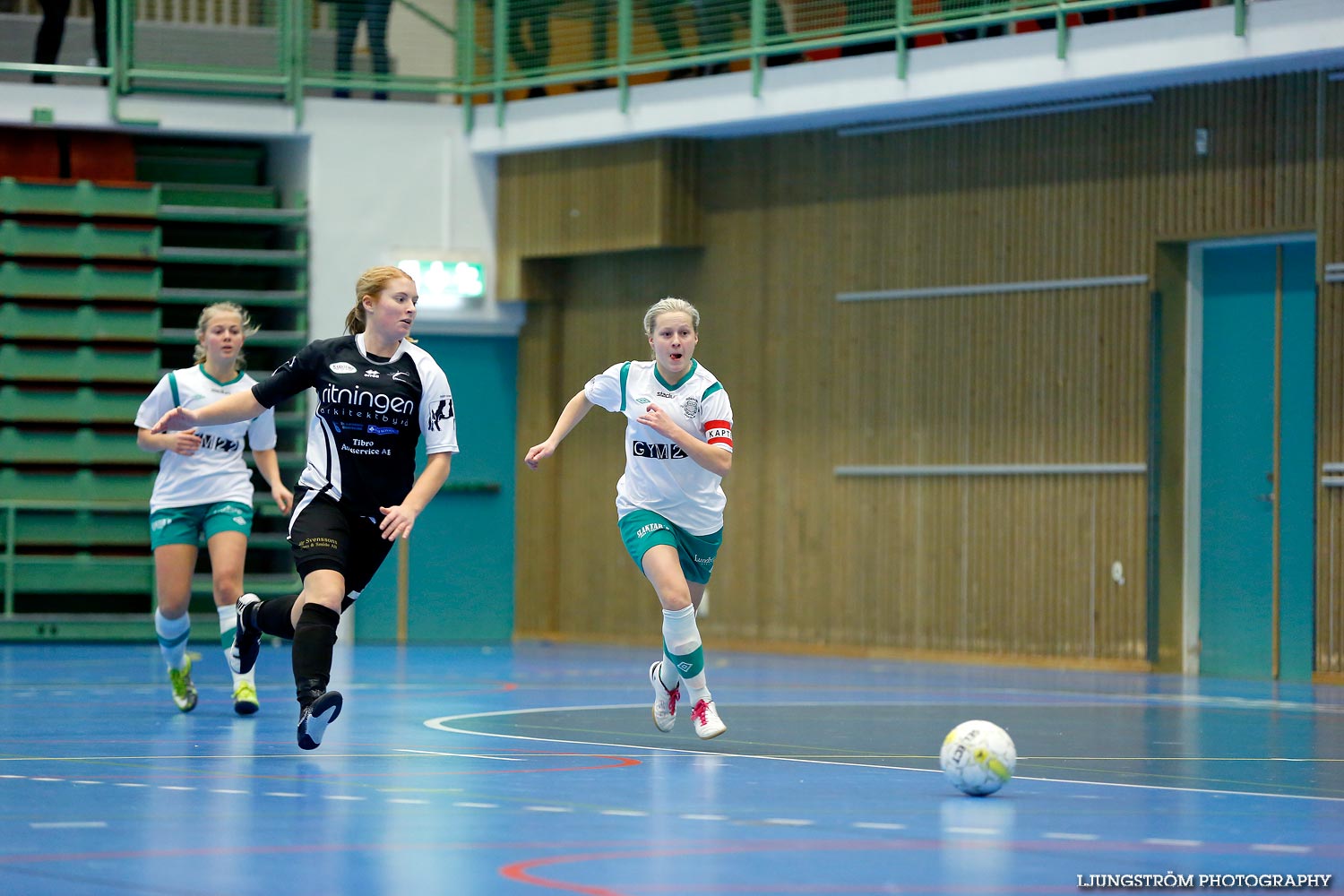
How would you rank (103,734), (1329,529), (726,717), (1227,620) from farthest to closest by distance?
(1227,620) < (1329,529) < (726,717) < (103,734)

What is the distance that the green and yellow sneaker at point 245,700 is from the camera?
9758 millimetres

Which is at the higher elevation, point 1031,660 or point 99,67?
point 99,67

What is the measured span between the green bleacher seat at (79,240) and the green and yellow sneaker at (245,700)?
29.9 ft

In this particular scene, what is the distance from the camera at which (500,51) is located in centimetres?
1836

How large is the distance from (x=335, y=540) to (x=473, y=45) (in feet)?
38.7

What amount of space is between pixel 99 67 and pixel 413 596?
597 centimetres

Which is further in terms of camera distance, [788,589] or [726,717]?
[788,589]

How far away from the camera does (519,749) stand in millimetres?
8211

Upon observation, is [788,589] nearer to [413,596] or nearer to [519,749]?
[413,596]

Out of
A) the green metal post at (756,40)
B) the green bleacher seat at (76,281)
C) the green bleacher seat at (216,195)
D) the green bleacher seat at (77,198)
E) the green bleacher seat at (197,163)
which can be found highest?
the green metal post at (756,40)

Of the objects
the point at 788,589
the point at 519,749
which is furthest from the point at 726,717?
the point at 788,589

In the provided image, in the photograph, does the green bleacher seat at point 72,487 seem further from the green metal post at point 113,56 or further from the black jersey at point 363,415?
the black jersey at point 363,415

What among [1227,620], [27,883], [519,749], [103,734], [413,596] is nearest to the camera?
[27,883]

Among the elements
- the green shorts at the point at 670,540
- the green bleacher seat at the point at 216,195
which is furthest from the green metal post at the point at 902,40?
the green shorts at the point at 670,540
